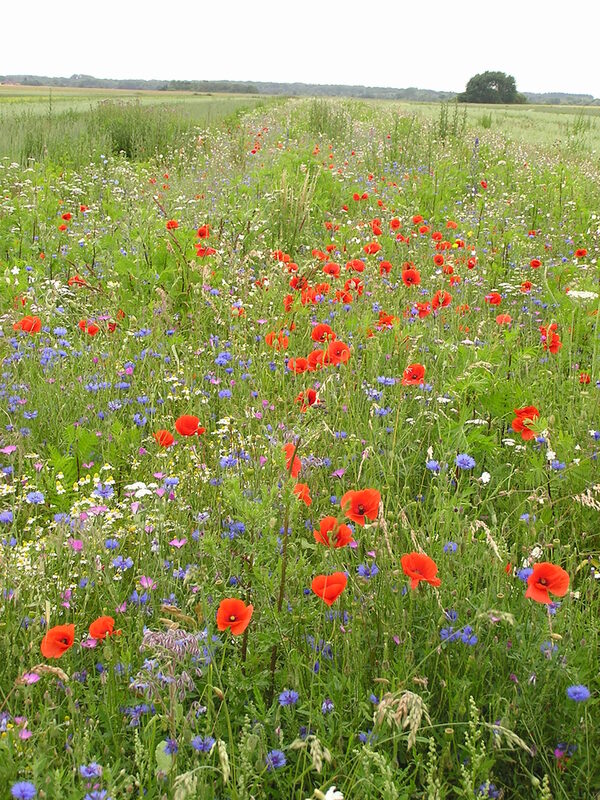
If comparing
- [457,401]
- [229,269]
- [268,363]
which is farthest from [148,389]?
[229,269]

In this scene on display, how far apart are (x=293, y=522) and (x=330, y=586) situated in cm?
79

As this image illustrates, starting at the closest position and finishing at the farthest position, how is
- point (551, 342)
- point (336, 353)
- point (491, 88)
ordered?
point (336, 353) < point (551, 342) < point (491, 88)

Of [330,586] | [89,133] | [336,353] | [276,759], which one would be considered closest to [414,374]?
[336,353]

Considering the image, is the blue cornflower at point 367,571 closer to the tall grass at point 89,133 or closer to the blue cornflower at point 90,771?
the blue cornflower at point 90,771

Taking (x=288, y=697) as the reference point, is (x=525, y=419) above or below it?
above

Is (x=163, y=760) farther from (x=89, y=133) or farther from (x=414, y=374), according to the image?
(x=89, y=133)

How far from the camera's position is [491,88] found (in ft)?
260

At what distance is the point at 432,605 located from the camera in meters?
1.84

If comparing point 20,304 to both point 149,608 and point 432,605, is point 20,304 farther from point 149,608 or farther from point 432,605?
point 432,605

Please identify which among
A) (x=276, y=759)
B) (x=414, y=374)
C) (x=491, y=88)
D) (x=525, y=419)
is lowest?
(x=276, y=759)

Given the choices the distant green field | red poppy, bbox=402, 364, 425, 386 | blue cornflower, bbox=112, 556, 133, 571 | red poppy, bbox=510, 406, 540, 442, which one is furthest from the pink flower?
the distant green field

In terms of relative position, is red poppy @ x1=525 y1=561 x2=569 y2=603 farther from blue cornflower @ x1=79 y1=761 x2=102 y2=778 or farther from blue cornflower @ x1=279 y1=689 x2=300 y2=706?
blue cornflower @ x1=79 y1=761 x2=102 y2=778

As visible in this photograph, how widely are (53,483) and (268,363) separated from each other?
4.38ft

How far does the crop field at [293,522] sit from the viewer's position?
4.90 feet
